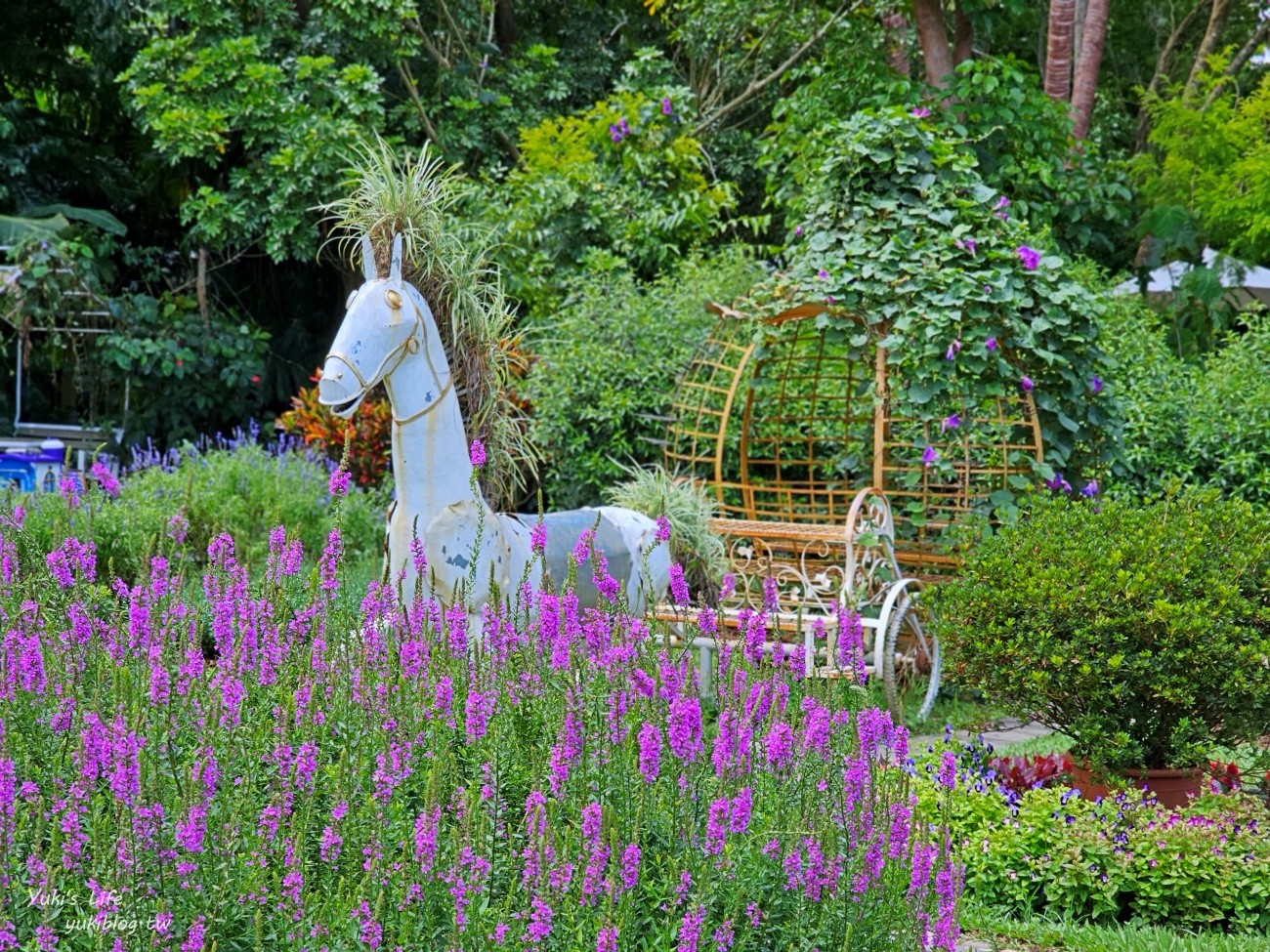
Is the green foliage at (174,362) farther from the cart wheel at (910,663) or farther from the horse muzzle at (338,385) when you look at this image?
the horse muzzle at (338,385)

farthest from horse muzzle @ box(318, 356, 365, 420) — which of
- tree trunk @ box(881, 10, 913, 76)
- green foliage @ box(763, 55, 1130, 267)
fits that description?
tree trunk @ box(881, 10, 913, 76)

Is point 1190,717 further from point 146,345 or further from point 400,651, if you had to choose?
point 146,345

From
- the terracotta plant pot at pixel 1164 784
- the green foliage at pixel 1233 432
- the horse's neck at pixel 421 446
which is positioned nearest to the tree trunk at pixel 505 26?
the green foliage at pixel 1233 432

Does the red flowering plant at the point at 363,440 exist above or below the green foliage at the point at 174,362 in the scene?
below

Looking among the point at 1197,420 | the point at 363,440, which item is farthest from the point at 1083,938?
the point at 363,440

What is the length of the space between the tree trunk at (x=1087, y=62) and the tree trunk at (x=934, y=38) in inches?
58.4

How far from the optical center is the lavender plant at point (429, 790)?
2.29 metres

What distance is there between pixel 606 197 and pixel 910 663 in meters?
4.94

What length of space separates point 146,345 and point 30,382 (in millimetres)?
2191

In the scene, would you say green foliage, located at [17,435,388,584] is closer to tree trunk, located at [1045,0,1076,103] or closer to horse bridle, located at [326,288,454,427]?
horse bridle, located at [326,288,454,427]

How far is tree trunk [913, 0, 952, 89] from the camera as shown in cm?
1114

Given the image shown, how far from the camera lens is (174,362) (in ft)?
42.7

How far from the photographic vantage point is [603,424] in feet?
28.6

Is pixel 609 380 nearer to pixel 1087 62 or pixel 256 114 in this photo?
pixel 256 114
